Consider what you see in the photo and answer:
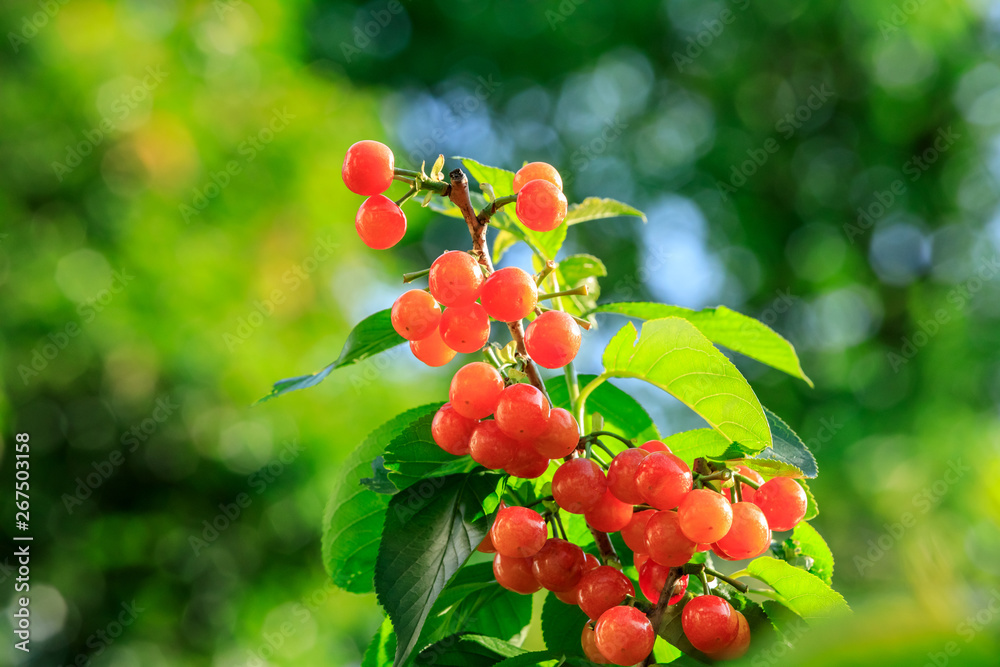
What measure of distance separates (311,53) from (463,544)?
239 inches

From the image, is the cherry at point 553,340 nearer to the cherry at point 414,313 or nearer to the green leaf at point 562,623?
the cherry at point 414,313

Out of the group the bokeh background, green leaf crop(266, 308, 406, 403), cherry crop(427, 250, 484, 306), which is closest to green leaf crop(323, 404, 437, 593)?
green leaf crop(266, 308, 406, 403)

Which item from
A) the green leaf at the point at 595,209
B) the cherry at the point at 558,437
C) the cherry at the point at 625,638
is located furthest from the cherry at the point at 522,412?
the green leaf at the point at 595,209

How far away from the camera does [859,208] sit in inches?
216

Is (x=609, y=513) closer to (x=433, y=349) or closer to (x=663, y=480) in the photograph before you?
(x=663, y=480)

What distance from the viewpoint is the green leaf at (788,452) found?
472 millimetres

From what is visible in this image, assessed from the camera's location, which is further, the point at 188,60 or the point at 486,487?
the point at 188,60

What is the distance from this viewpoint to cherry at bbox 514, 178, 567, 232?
0.54 m

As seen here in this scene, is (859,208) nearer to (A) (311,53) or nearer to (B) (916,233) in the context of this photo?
(B) (916,233)

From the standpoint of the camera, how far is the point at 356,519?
25.7 inches

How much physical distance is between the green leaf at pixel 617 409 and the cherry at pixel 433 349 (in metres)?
0.15

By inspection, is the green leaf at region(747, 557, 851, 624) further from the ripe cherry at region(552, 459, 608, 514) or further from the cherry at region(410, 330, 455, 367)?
the cherry at region(410, 330, 455, 367)

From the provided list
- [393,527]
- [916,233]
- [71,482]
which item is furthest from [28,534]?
[916,233]

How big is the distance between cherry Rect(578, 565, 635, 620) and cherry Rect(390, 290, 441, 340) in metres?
0.21
